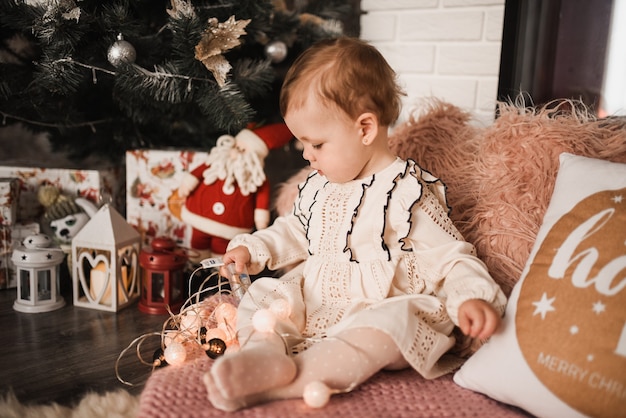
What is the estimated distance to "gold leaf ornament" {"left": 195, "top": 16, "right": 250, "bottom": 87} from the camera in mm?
1313

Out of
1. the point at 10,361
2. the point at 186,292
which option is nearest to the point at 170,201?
the point at 186,292

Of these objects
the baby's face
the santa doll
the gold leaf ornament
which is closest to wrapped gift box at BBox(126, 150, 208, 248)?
the santa doll

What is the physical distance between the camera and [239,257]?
1.11m

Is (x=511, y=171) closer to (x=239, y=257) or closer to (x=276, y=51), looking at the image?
(x=239, y=257)

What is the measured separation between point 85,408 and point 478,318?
68cm

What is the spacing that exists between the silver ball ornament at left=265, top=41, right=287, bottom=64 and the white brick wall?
0.41m

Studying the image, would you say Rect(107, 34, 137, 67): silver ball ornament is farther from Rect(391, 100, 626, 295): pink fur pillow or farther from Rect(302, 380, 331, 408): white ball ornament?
Rect(302, 380, 331, 408): white ball ornament

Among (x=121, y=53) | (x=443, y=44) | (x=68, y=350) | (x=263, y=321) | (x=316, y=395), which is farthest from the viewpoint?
(x=443, y=44)

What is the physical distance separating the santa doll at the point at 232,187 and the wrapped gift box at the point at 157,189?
0.07 metres

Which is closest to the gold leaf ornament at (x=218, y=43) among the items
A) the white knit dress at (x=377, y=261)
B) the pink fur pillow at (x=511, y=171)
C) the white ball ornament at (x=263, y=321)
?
the white knit dress at (x=377, y=261)

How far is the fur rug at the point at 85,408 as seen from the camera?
945 millimetres

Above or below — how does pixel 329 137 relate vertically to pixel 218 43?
below

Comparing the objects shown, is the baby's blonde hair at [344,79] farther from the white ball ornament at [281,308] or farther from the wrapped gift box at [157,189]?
the wrapped gift box at [157,189]

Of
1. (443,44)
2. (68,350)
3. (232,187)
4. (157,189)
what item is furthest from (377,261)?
(443,44)
